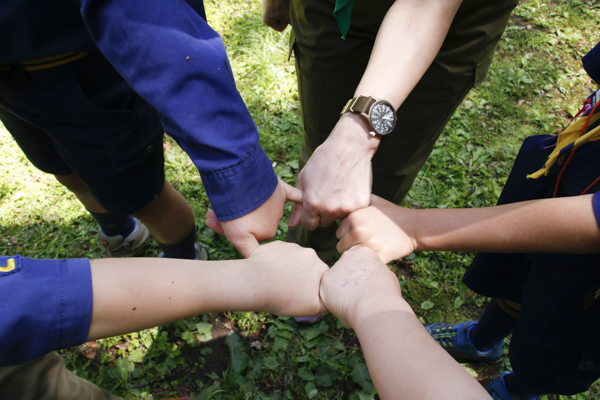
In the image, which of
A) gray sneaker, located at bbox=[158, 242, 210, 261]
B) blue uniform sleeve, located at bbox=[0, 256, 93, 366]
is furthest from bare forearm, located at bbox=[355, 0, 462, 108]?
gray sneaker, located at bbox=[158, 242, 210, 261]

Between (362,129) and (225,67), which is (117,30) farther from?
(362,129)

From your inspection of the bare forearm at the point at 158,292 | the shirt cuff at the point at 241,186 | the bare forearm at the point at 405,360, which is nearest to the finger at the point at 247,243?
the shirt cuff at the point at 241,186

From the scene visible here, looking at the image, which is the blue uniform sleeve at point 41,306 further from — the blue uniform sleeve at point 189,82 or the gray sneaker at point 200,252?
the gray sneaker at point 200,252

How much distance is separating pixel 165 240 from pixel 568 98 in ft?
13.8

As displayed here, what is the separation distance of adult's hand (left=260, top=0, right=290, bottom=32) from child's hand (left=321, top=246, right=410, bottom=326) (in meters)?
1.56

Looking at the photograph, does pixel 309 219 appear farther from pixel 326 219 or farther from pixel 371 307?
pixel 371 307

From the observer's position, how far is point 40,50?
1.34 metres

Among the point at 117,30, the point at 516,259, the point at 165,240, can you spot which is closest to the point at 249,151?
the point at 117,30

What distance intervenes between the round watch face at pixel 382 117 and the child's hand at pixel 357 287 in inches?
23.1

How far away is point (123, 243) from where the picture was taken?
2617 mm

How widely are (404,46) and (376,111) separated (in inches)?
11.9

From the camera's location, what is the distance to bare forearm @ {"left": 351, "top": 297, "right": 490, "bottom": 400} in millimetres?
910

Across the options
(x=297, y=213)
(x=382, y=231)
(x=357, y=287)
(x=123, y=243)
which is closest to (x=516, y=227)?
(x=382, y=231)

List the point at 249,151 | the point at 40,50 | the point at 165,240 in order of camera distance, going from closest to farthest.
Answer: the point at 40,50, the point at 249,151, the point at 165,240
